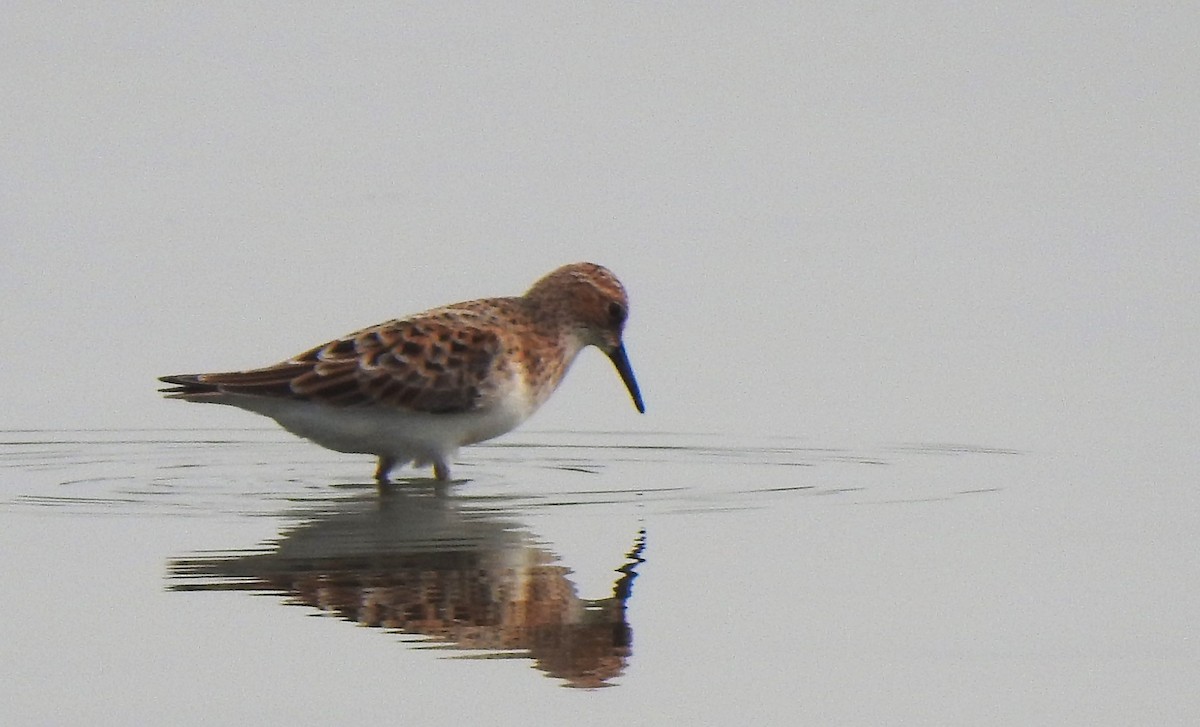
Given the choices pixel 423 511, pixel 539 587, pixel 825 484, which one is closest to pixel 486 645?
pixel 539 587

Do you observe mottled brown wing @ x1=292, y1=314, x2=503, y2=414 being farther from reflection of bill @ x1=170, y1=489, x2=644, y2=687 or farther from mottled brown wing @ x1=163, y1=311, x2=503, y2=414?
reflection of bill @ x1=170, y1=489, x2=644, y2=687

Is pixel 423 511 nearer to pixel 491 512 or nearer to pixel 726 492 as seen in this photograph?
pixel 491 512

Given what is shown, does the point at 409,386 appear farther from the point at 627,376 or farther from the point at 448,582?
the point at 448,582

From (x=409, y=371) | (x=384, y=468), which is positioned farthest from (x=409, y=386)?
(x=384, y=468)

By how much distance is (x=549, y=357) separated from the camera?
1385 centimetres

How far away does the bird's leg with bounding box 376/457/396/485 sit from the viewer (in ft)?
43.7

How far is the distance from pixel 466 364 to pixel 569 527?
2.23 metres

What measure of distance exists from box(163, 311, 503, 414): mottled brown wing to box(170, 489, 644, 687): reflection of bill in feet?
4.34

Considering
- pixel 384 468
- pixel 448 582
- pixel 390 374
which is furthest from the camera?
pixel 384 468

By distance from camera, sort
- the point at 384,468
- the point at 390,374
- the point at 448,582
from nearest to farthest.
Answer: the point at 448,582, the point at 390,374, the point at 384,468

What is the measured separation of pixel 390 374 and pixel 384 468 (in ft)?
1.87

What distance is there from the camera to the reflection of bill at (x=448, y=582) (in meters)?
8.84

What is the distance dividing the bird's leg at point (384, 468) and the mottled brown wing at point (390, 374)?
1.16 ft

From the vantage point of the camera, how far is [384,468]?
13.3m
